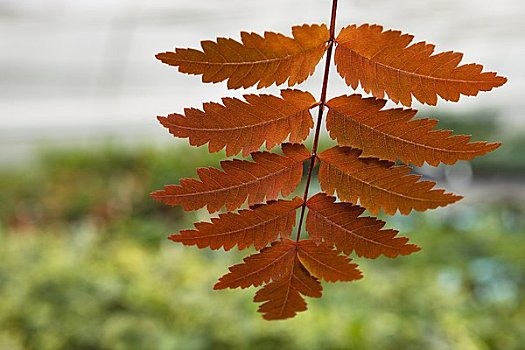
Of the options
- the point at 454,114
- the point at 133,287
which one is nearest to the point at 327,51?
the point at 133,287

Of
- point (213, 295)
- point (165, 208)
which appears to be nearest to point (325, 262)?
point (213, 295)

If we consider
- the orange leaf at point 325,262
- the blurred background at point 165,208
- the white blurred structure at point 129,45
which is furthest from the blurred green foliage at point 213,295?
the orange leaf at point 325,262

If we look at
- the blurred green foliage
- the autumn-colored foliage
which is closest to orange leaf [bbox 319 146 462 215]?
the autumn-colored foliage

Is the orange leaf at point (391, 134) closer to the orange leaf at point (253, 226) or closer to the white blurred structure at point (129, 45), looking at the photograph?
the orange leaf at point (253, 226)

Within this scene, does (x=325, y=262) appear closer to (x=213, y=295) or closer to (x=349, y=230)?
(x=349, y=230)

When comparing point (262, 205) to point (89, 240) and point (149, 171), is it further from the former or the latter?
point (149, 171)
